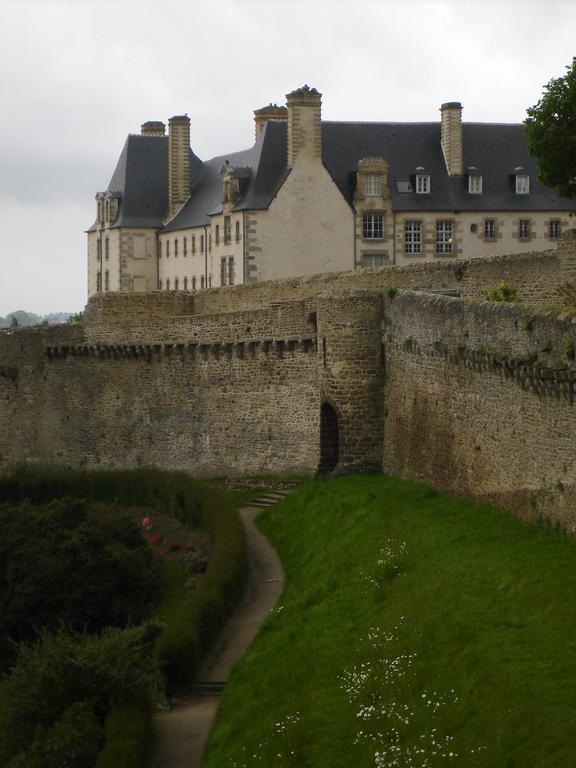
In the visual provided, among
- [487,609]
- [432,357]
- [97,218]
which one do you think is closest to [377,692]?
[487,609]

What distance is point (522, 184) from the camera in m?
64.6

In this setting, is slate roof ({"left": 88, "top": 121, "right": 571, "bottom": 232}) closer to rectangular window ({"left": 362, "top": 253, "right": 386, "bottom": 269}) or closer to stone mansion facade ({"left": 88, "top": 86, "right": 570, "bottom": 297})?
stone mansion facade ({"left": 88, "top": 86, "right": 570, "bottom": 297})

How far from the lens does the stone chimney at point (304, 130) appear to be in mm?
61656

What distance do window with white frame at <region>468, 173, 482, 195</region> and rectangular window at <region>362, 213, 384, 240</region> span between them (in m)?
3.94

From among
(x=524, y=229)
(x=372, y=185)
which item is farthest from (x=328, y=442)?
(x=524, y=229)

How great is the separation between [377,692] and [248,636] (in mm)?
7342

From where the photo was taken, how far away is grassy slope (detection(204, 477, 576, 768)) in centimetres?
2134

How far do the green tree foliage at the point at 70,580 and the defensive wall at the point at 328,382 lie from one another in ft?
19.9

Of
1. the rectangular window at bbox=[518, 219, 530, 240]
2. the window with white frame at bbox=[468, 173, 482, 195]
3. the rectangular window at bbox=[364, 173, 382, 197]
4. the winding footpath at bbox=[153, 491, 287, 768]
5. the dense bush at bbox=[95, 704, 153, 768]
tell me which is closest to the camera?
the dense bush at bbox=[95, 704, 153, 768]

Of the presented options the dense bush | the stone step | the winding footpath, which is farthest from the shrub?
the dense bush

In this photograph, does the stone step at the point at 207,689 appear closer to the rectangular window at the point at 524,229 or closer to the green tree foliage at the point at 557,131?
the green tree foliage at the point at 557,131

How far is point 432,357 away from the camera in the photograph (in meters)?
35.4

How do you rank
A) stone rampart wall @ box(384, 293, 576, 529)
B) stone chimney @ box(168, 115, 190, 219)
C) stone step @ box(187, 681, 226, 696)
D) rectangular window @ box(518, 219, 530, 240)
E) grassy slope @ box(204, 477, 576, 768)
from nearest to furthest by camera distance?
grassy slope @ box(204, 477, 576, 768)
stone rampart wall @ box(384, 293, 576, 529)
stone step @ box(187, 681, 226, 696)
rectangular window @ box(518, 219, 530, 240)
stone chimney @ box(168, 115, 190, 219)

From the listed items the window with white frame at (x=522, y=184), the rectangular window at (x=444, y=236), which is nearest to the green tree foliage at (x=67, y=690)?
the rectangular window at (x=444, y=236)
